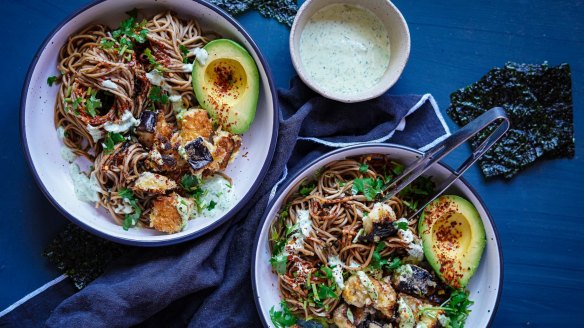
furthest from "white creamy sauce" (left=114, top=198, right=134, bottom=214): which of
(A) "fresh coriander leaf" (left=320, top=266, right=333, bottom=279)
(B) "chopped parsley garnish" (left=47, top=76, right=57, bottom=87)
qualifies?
(A) "fresh coriander leaf" (left=320, top=266, right=333, bottom=279)

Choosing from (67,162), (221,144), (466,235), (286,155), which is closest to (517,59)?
(466,235)

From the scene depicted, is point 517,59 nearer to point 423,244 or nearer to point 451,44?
point 451,44

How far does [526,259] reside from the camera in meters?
3.12

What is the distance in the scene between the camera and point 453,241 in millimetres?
2777

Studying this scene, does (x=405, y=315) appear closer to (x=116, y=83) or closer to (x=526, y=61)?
(x=526, y=61)

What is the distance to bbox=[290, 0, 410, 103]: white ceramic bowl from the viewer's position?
9.11ft

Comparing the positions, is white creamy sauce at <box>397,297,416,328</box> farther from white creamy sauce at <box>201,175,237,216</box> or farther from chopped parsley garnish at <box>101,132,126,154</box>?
→ chopped parsley garnish at <box>101,132,126,154</box>

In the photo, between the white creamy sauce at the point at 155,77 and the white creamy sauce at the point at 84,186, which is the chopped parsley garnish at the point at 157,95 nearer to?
the white creamy sauce at the point at 155,77

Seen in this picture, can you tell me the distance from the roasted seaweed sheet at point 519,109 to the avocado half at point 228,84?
3.72 feet

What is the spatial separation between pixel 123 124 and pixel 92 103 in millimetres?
174

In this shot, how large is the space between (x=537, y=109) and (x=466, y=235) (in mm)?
869

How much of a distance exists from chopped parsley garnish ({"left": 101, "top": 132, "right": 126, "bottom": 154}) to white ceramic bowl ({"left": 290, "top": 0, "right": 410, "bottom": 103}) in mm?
939

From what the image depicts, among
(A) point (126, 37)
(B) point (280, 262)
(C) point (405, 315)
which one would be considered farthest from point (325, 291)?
(A) point (126, 37)

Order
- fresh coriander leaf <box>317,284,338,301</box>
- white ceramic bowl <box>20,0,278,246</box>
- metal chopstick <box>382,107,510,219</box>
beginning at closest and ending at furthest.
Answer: metal chopstick <box>382,107,510,219</box> < white ceramic bowl <box>20,0,278,246</box> < fresh coriander leaf <box>317,284,338,301</box>
